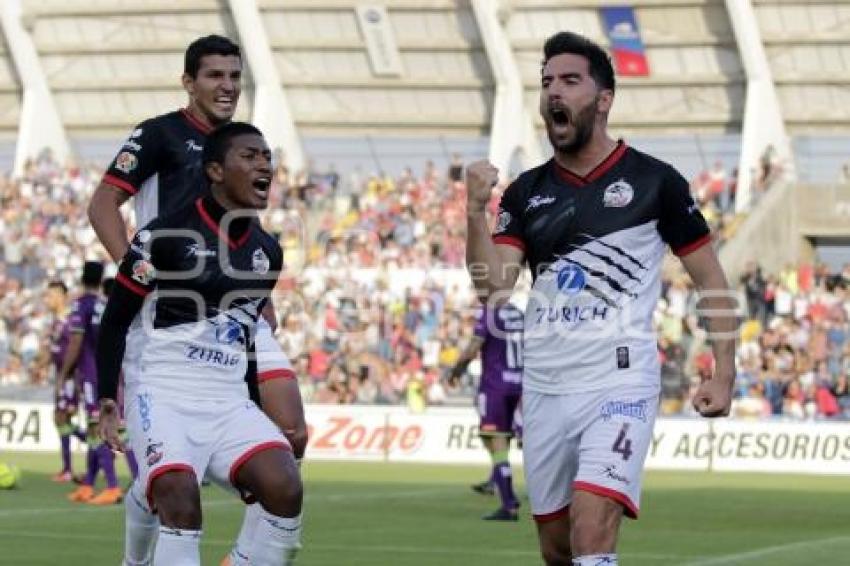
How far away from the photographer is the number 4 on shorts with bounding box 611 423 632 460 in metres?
8.77

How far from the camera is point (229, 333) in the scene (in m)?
9.76

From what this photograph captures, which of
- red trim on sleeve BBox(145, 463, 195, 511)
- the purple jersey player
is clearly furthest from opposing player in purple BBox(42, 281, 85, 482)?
red trim on sleeve BBox(145, 463, 195, 511)

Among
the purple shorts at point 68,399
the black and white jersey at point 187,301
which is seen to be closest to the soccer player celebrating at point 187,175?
the black and white jersey at point 187,301

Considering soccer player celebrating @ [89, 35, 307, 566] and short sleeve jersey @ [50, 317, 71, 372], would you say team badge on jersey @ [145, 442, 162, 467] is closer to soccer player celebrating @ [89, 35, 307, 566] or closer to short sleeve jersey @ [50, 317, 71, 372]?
soccer player celebrating @ [89, 35, 307, 566]

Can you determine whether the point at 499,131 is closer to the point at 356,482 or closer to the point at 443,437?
the point at 443,437

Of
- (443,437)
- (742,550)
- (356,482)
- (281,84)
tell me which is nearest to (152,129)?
(742,550)

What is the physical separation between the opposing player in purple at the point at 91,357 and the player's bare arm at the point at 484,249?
37.2ft

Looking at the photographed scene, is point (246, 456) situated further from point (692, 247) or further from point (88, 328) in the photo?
point (88, 328)

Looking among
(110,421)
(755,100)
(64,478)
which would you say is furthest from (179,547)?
(755,100)

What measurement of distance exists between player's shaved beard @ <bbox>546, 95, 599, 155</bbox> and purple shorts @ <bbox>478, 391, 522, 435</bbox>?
11337 millimetres

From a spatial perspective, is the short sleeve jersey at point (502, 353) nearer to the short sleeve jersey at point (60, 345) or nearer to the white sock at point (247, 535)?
the short sleeve jersey at point (60, 345)

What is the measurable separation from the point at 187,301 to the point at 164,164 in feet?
4.42

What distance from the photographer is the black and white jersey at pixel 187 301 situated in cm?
963

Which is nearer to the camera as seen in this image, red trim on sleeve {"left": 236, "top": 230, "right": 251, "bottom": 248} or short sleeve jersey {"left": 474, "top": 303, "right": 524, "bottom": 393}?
red trim on sleeve {"left": 236, "top": 230, "right": 251, "bottom": 248}
